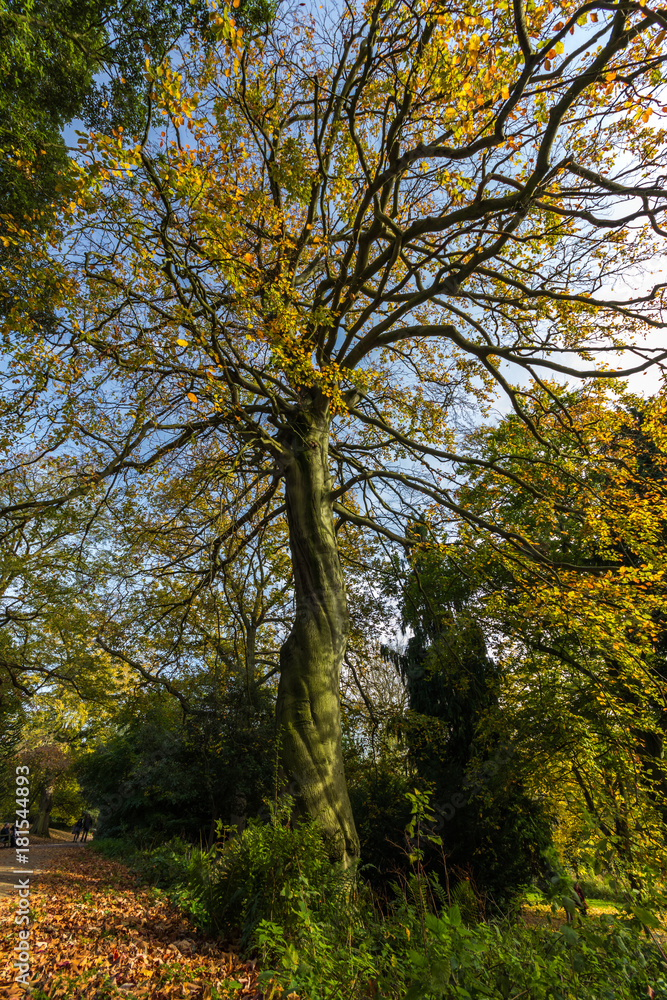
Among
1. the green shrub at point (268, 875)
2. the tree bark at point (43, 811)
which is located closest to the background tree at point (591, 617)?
the green shrub at point (268, 875)

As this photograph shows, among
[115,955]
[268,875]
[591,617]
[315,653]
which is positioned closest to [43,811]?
[315,653]

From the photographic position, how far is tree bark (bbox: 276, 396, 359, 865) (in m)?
4.57

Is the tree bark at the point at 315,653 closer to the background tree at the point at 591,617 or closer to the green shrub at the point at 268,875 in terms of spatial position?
the green shrub at the point at 268,875

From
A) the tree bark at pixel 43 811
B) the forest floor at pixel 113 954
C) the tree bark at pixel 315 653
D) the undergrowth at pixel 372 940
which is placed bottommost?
the tree bark at pixel 43 811

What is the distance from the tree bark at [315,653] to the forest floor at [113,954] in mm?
1338

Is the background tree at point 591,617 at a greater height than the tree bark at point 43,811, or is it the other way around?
the background tree at point 591,617

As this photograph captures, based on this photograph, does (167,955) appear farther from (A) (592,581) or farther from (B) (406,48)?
(B) (406,48)

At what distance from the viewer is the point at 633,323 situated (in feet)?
20.8

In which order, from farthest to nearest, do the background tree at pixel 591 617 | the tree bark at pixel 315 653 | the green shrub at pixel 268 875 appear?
the background tree at pixel 591 617 < the tree bark at pixel 315 653 < the green shrub at pixel 268 875

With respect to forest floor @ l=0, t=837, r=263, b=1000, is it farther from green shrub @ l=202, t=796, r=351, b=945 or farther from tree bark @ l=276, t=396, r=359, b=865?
tree bark @ l=276, t=396, r=359, b=865

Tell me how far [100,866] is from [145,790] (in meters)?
2.96

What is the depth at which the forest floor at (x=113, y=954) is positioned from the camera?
8.90 ft

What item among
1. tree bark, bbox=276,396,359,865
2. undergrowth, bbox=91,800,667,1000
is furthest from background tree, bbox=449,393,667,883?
undergrowth, bbox=91,800,667,1000

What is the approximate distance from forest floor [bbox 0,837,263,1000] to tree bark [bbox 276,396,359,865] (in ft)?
4.39
